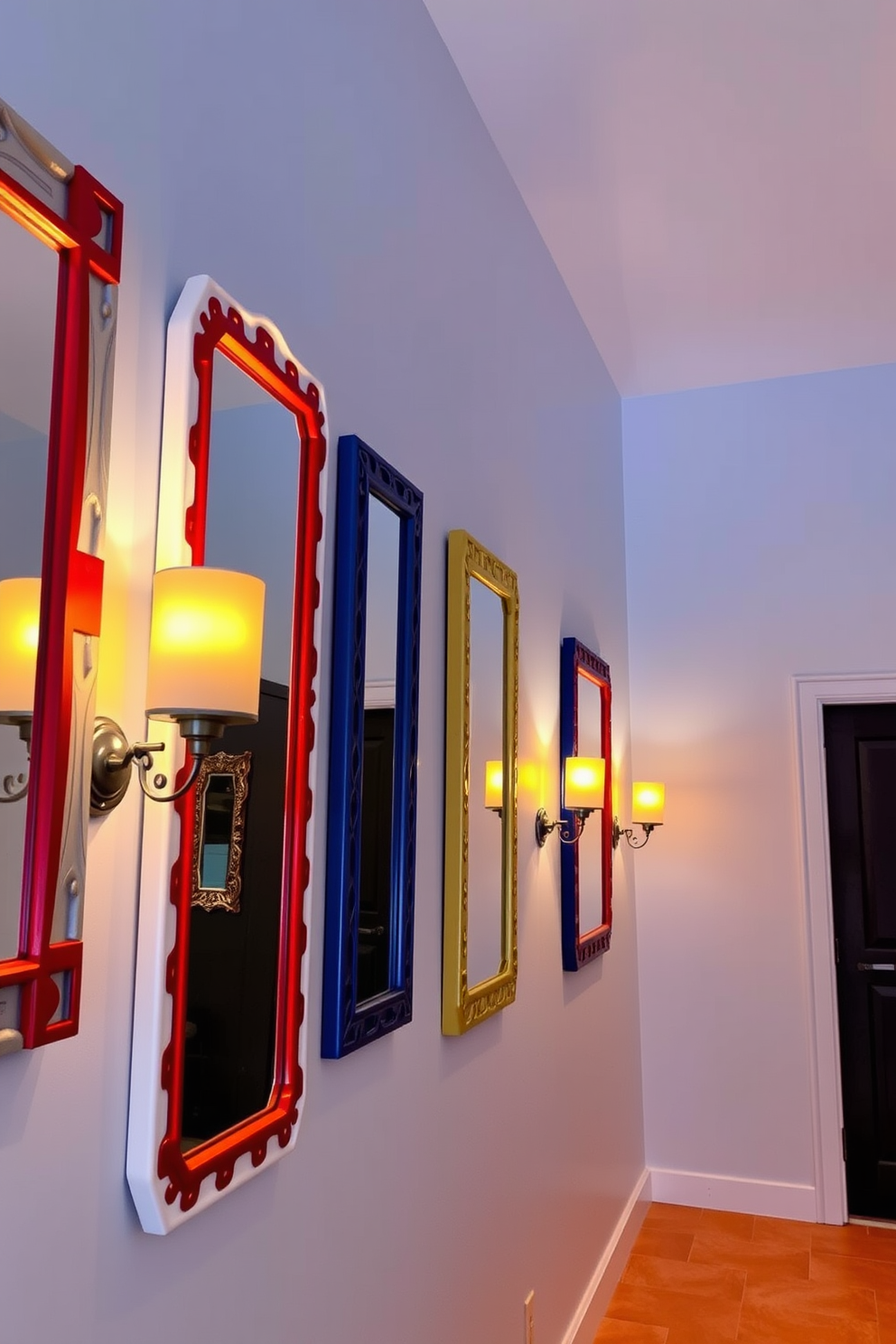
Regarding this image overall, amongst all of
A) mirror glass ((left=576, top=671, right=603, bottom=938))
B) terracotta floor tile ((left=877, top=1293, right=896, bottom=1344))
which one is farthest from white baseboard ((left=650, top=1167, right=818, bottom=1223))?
mirror glass ((left=576, top=671, right=603, bottom=938))

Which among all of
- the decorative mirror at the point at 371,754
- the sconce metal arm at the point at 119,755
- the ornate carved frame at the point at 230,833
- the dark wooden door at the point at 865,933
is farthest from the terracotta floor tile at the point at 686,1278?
the sconce metal arm at the point at 119,755

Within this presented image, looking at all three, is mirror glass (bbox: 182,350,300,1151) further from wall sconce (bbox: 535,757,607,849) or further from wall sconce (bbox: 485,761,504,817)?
wall sconce (bbox: 535,757,607,849)

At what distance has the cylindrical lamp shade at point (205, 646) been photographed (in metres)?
1.07

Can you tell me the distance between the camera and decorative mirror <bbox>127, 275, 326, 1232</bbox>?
1157mm

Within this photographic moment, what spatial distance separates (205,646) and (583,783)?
2066 mm

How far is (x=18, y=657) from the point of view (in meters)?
0.99

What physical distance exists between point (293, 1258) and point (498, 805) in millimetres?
1157

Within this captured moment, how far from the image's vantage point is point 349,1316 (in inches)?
62.5

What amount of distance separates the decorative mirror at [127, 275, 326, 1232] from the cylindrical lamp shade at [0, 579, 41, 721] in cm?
22

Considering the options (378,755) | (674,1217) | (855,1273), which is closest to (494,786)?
(378,755)

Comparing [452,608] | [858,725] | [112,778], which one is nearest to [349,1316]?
[112,778]

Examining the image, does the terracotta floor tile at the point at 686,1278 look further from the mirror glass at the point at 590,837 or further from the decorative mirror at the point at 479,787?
the decorative mirror at the point at 479,787

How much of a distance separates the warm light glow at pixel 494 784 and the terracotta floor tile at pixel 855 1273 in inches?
86.8

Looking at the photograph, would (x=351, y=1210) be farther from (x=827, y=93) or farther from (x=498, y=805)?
(x=827, y=93)
